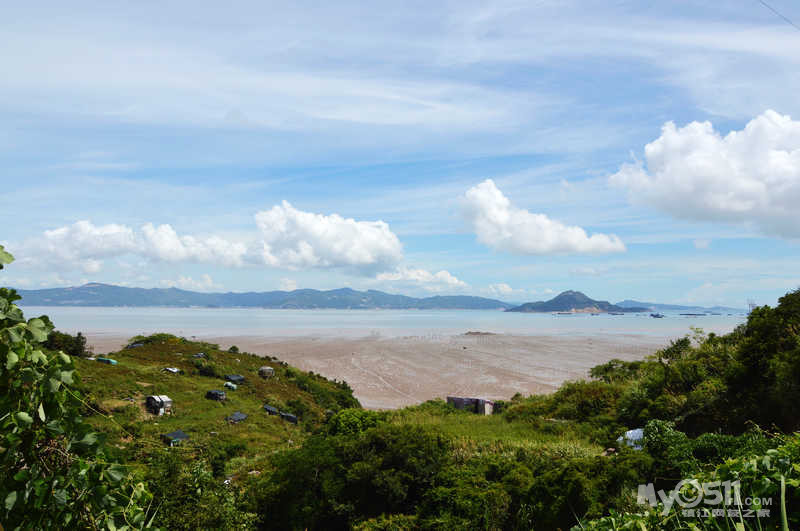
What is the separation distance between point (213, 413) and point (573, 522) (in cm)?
3202

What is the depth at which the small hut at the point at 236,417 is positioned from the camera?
32781 mm

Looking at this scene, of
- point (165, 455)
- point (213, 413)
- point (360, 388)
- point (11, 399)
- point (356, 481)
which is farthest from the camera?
point (360, 388)

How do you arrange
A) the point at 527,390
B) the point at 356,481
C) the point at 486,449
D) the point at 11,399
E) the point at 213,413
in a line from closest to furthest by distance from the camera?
1. the point at 11,399
2. the point at 356,481
3. the point at 486,449
4. the point at 213,413
5. the point at 527,390

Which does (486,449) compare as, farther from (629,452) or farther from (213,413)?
(213,413)

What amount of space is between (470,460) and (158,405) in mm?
28553

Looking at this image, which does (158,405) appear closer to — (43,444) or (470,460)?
(470,460)

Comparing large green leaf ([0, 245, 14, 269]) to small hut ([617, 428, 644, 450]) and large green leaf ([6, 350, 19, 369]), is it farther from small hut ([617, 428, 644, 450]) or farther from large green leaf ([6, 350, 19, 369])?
small hut ([617, 428, 644, 450])

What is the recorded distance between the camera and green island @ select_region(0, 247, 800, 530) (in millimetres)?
1957

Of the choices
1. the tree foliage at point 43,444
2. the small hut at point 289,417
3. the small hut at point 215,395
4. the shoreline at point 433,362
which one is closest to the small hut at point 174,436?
the small hut at point 215,395

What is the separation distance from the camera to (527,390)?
37344mm

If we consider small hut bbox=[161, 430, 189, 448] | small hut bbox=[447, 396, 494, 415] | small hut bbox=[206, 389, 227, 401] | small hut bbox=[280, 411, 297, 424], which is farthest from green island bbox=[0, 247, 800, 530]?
small hut bbox=[280, 411, 297, 424]

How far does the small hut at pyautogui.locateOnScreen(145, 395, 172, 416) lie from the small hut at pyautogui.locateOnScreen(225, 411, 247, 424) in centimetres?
413

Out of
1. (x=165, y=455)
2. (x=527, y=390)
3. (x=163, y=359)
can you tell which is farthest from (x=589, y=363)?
(x=165, y=455)

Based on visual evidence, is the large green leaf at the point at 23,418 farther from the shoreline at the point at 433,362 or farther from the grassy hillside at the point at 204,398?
the shoreline at the point at 433,362
